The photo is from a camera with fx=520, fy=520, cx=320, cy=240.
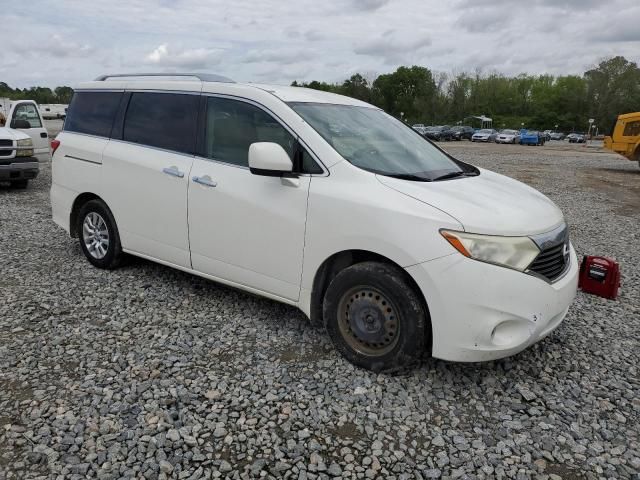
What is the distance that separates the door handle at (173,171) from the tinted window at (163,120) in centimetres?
18

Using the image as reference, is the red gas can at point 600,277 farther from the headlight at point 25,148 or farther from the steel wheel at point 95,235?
the headlight at point 25,148

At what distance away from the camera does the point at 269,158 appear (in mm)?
3576

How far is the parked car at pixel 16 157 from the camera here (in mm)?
10609

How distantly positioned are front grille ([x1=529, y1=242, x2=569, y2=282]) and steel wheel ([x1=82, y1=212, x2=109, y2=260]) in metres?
4.10

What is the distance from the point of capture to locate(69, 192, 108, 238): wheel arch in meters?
5.46

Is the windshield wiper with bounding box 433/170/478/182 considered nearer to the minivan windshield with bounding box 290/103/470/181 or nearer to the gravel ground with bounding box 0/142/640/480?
the minivan windshield with bounding box 290/103/470/181

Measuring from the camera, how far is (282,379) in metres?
3.50

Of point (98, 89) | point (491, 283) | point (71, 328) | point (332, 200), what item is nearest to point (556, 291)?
point (491, 283)

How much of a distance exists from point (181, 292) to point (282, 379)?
1.90 meters

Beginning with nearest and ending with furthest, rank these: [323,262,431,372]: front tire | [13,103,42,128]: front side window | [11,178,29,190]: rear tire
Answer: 1. [323,262,431,372]: front tire
2. [11,178,29,190]: rear tire
3. [13,103,42,128]: front side window

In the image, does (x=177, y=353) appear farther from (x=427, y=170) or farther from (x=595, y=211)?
(x=595, y=211)

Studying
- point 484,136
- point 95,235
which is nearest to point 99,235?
point 95,235

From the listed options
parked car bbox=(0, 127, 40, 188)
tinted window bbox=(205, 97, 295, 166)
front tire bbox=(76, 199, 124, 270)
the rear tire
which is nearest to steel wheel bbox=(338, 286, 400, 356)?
tinted window bbox=(205, 97, 295, 166)

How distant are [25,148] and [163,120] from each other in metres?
7.78
